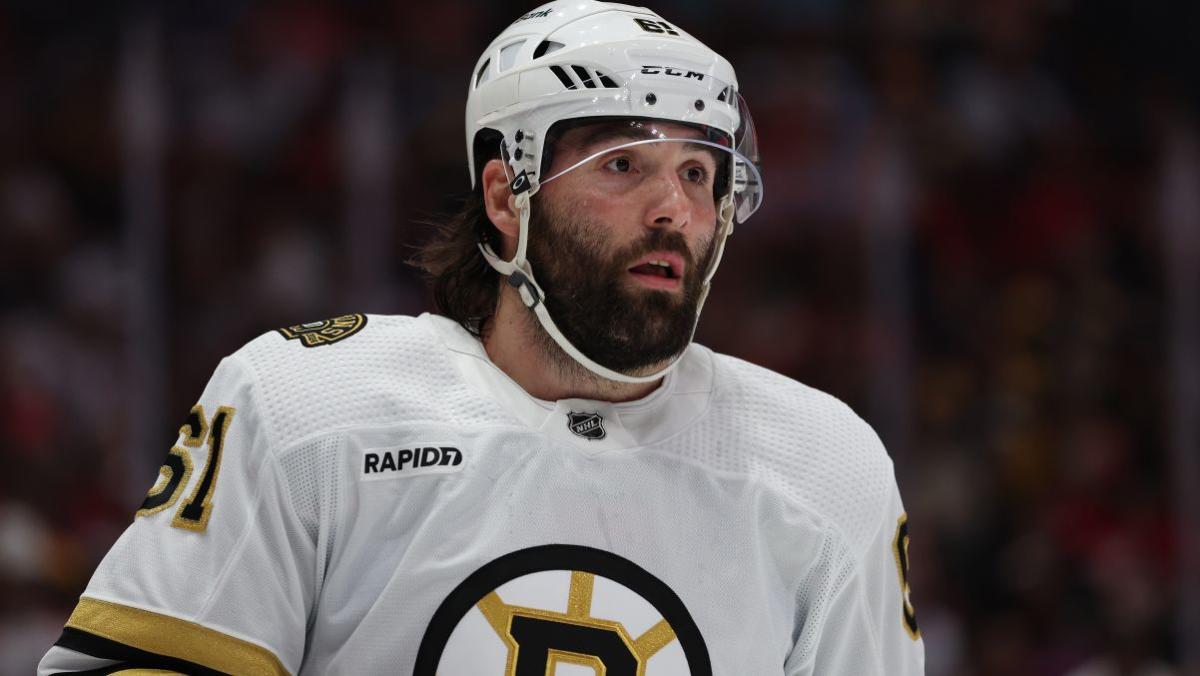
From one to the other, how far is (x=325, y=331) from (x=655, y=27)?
2.19 ft

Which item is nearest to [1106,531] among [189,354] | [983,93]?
[983,93]

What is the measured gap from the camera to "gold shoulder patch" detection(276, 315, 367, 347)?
2.09 m

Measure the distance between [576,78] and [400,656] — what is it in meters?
0.84

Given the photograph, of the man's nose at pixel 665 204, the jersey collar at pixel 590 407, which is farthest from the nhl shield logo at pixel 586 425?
the man's nose at pixel 665 204

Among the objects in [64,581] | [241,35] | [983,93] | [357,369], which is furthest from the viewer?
[983,93]

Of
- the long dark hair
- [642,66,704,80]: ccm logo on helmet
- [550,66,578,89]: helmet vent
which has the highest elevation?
[642,66,704,80]: ccm logo on helmet

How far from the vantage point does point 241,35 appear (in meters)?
4.77

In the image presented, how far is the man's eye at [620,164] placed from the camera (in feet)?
6.76

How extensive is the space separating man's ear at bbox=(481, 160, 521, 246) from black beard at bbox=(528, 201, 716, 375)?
11cm

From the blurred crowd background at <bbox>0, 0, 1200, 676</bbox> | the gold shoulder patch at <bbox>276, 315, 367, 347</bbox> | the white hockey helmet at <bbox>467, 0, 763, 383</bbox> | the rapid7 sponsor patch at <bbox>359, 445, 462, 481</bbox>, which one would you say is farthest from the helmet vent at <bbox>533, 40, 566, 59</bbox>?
the blurred crowd background at <bbox>0, 0, 1200, 676</bbox>

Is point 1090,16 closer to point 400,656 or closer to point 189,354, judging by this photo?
point 189,354

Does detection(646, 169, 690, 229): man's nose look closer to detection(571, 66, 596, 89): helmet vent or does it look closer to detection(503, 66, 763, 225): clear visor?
detection(503, 66, 763, 225): clear visor

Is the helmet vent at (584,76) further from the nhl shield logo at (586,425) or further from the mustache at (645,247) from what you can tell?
the nhl shield logo at (586,425)

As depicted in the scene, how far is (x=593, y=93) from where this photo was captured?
6.75 feet
